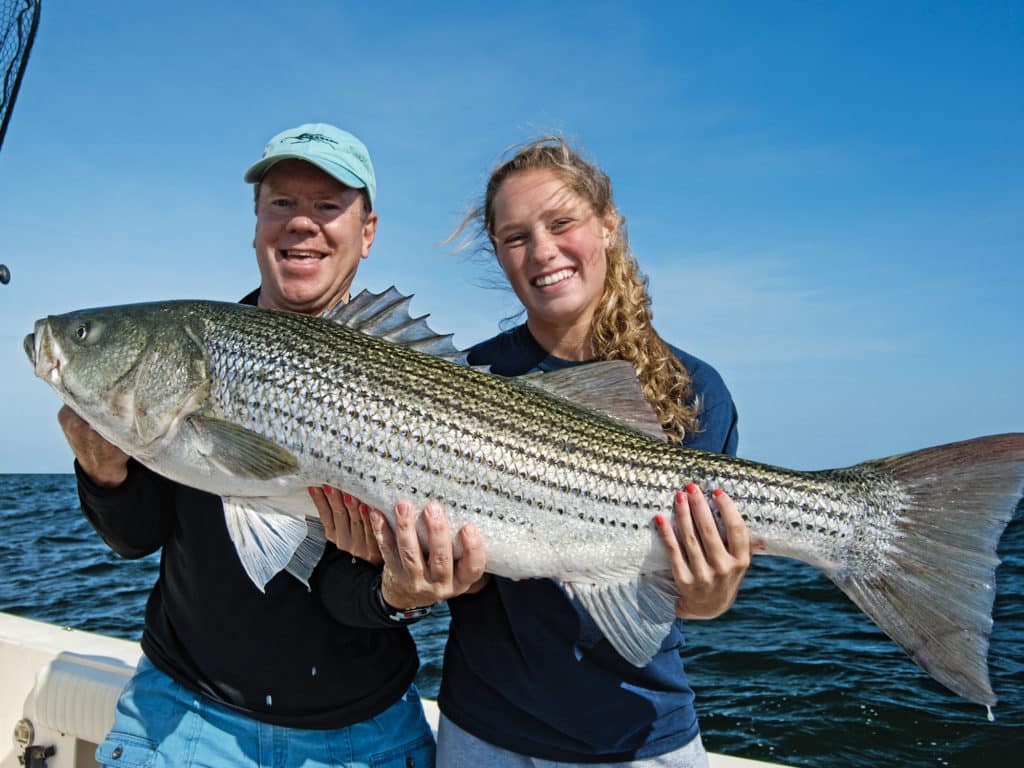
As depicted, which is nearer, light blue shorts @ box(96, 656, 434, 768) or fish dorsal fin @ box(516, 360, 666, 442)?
light blue shorts @ box(96, 656, 434, 768)

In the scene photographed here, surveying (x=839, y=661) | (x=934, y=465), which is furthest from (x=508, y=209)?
(x=839, y=661)

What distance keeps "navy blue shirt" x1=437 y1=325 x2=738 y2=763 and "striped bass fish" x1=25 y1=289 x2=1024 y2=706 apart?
0.90ft

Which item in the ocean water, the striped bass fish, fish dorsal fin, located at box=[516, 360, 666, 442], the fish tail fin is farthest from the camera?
the ocean water

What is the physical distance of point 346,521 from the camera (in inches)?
136

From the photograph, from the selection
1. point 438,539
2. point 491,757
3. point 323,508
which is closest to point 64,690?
point 323,508

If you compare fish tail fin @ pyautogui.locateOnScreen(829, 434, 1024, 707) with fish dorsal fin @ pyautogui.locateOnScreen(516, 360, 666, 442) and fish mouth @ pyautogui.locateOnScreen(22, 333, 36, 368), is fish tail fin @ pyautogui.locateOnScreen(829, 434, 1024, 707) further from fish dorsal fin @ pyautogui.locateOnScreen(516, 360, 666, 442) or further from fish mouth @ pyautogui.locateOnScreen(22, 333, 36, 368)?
fish mouth @ pyautogui.locateOnScreen(22, 333, 36, 368)

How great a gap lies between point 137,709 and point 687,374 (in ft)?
10.2

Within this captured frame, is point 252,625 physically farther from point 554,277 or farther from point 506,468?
point 554,277

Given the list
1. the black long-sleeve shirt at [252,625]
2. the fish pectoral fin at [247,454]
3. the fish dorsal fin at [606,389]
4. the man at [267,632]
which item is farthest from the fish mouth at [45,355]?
the fish dorsal fin at [606,389]

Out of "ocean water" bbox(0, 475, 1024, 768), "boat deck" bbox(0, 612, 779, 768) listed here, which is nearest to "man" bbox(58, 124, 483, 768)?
"boat deck" bbox(0, 612, 779, 768)

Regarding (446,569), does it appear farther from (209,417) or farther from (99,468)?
(99,468)

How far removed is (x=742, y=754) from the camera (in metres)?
8.75

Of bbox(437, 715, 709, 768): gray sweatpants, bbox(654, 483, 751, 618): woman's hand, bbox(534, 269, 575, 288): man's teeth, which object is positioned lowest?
bbox(437, 715, 709, 768): gray sweatpants

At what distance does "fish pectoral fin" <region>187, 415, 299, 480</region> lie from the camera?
10.9 ft
